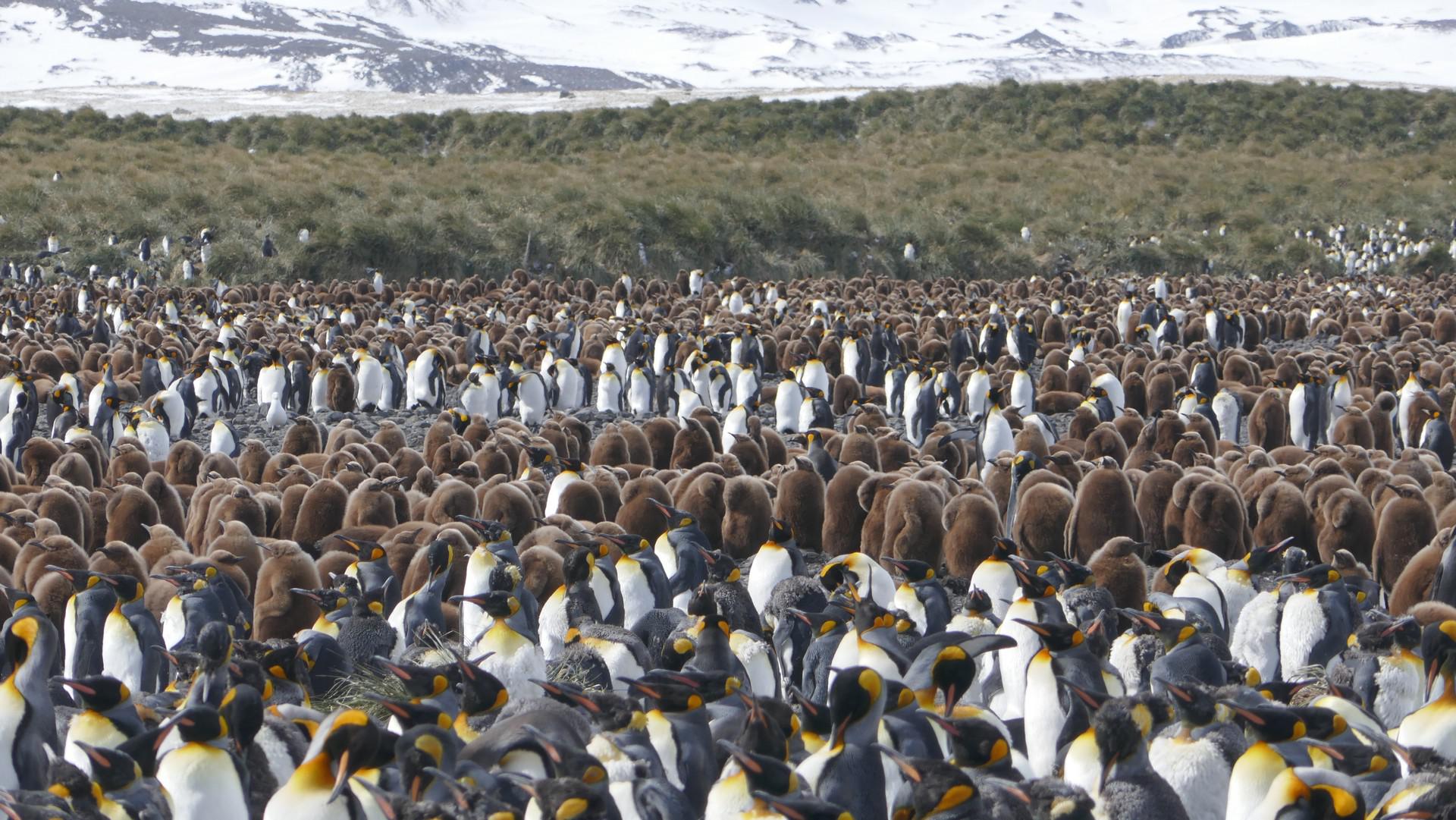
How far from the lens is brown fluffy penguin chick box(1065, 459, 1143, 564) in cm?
718

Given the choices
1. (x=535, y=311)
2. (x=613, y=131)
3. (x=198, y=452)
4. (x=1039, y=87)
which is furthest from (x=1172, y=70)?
(x=198, y=452)

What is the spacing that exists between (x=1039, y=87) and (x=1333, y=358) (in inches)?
1503

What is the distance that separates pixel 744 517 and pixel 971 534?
1373 mm

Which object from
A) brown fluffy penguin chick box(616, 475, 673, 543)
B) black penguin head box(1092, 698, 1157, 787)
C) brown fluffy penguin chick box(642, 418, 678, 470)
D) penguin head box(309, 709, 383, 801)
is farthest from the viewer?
brown fluffy penguin chick box(642, 418, 678, 470)

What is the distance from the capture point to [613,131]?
44.4 meters

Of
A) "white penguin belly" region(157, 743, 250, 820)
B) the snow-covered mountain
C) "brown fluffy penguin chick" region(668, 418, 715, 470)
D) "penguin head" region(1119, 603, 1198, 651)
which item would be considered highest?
the snow-covered mountain

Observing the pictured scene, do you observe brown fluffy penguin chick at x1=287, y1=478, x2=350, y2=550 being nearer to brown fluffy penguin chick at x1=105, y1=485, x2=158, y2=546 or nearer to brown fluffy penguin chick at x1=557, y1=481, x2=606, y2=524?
brown fluffy penguin chick at x1=105, y1=485, x2=158, y2=546

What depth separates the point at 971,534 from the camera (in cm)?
699

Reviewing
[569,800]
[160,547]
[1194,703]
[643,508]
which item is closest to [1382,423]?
[643,508]

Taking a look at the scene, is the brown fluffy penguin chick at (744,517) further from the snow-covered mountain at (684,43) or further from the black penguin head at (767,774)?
the snow-covered mountain at (684,43)

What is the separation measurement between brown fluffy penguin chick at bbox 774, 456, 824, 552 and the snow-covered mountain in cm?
5289

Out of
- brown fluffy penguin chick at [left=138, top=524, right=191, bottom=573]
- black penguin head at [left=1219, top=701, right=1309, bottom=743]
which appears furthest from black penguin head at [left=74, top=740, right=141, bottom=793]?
brown fluffy penguin chick at [left=138, top=524, right=191, bottom=573]

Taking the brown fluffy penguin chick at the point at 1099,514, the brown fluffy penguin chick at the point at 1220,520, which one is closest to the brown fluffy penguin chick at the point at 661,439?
the brown fluffy penguin chick at the point at 1099,514

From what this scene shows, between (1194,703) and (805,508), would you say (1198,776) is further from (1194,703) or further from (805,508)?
(805,508)
